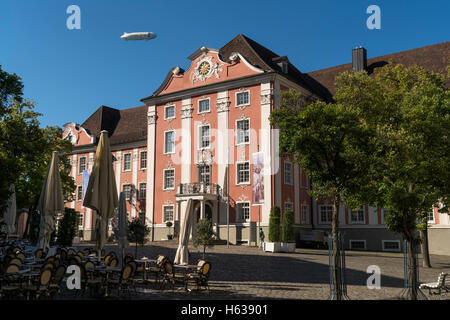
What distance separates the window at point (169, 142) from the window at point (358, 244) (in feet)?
54.0

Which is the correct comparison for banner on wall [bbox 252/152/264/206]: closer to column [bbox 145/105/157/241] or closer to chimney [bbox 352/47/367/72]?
column [bbox 145/105/157/241]

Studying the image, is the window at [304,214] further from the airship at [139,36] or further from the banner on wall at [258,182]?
the airship at [139,36]

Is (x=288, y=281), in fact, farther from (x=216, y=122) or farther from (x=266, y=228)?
(x=216, y=122)

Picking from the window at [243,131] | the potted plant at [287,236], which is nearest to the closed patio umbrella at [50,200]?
the potted plant at [287,236]

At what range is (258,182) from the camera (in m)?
31.5

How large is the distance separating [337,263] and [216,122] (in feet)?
84.0

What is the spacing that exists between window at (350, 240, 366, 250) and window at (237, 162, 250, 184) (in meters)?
9.86

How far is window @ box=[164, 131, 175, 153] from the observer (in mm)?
38969

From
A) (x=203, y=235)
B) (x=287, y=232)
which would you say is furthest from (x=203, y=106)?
(x=203, y=235)

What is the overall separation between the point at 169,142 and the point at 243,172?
8.03 metres

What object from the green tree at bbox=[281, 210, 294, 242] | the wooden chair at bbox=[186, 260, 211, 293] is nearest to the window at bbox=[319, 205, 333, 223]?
the green tree at bbox=[281, 210, 294, 242]

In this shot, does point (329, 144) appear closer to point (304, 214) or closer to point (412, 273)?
point (412, 273)

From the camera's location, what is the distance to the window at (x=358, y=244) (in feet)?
116
